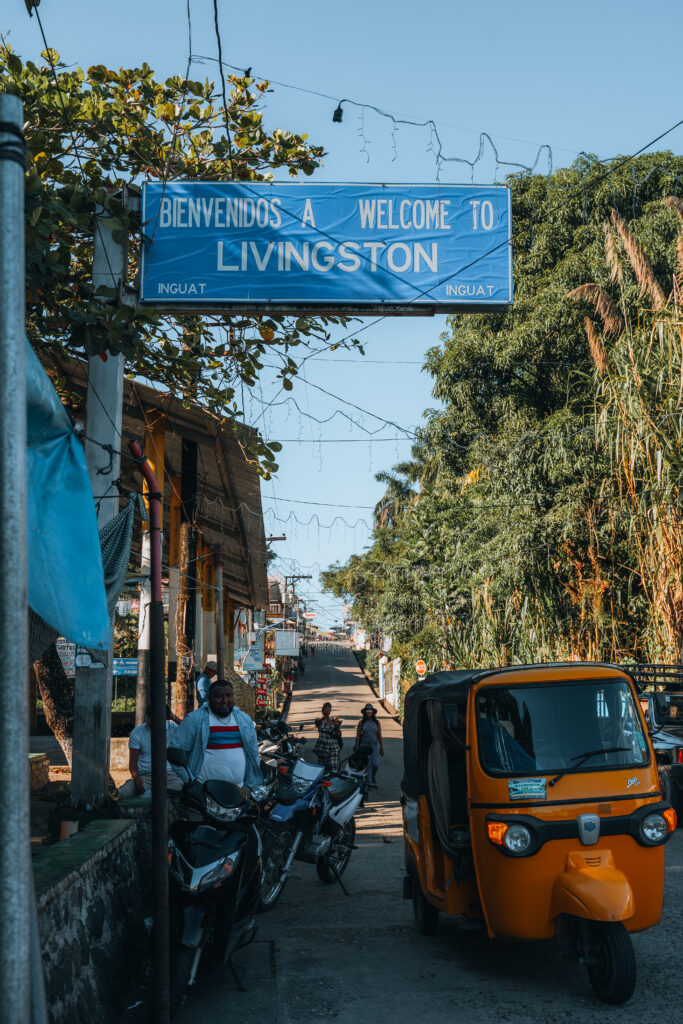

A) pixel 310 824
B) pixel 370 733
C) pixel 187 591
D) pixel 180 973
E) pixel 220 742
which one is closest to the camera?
pixel 180 973

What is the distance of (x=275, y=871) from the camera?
772 centimetres

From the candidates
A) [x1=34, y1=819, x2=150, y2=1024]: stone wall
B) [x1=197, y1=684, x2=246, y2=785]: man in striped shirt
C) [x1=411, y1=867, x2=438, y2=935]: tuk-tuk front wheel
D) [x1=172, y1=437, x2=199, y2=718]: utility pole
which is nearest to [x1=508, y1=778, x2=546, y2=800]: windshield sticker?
[x1=411, y1=867, x2=438, y2=935]: tuk-tuk front wheel

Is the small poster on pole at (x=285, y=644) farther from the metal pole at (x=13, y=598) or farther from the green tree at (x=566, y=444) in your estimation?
the metal pole at (x=13, y=598)

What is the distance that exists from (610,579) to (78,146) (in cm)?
1584

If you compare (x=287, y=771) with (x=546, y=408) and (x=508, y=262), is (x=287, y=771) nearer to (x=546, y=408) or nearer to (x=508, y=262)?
(x=508, y=262)

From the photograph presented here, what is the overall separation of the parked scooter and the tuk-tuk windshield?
2.07 meters

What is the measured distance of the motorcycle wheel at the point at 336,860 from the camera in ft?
29.6

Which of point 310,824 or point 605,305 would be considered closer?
point 310,824

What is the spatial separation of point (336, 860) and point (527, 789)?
3880 mm

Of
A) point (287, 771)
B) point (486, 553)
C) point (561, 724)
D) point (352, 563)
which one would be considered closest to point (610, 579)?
point (486, 553)

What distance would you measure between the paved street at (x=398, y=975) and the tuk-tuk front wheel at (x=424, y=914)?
7cm

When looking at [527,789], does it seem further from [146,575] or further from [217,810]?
[146,575]

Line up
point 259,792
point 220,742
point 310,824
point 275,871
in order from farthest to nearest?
point 310,824
point 275,871
point 220,742
point 259,792

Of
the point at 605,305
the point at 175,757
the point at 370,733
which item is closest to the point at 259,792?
the point at 175,757
